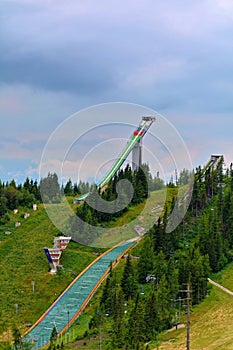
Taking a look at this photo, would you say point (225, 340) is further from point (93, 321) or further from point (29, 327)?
point (29, 327)

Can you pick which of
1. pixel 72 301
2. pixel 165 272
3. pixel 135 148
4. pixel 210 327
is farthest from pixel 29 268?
pixel 135 148

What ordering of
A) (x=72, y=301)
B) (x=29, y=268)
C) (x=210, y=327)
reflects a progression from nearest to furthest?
(x=210, y=327) < (x=72, y=301) < (x=29, y=268)

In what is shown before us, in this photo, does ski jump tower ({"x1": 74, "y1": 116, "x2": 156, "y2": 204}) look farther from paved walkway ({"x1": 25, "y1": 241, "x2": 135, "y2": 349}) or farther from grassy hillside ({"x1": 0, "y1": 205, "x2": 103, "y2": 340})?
paved walkway ({"x1": 25, "y1": 241, "x2": 135, "y2": 349})

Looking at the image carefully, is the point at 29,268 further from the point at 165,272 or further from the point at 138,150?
the point at 138,150

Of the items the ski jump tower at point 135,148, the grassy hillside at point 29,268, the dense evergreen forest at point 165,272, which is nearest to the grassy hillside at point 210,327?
the dense evergreen forest at point 165,272

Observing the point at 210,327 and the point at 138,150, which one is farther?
the point at 138,150

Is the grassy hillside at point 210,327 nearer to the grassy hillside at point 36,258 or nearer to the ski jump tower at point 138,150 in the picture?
the grassy hillside at point 36,258

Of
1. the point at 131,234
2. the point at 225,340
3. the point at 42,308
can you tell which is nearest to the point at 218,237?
the point at 131,234

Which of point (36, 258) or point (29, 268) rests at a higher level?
point (36, 258)

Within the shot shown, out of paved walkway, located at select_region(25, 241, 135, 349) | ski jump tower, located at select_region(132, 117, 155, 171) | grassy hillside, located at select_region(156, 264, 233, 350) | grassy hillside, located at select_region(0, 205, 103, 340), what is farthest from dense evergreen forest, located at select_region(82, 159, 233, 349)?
ski jump tower, located at select_region(132, 117, 155, 171)
